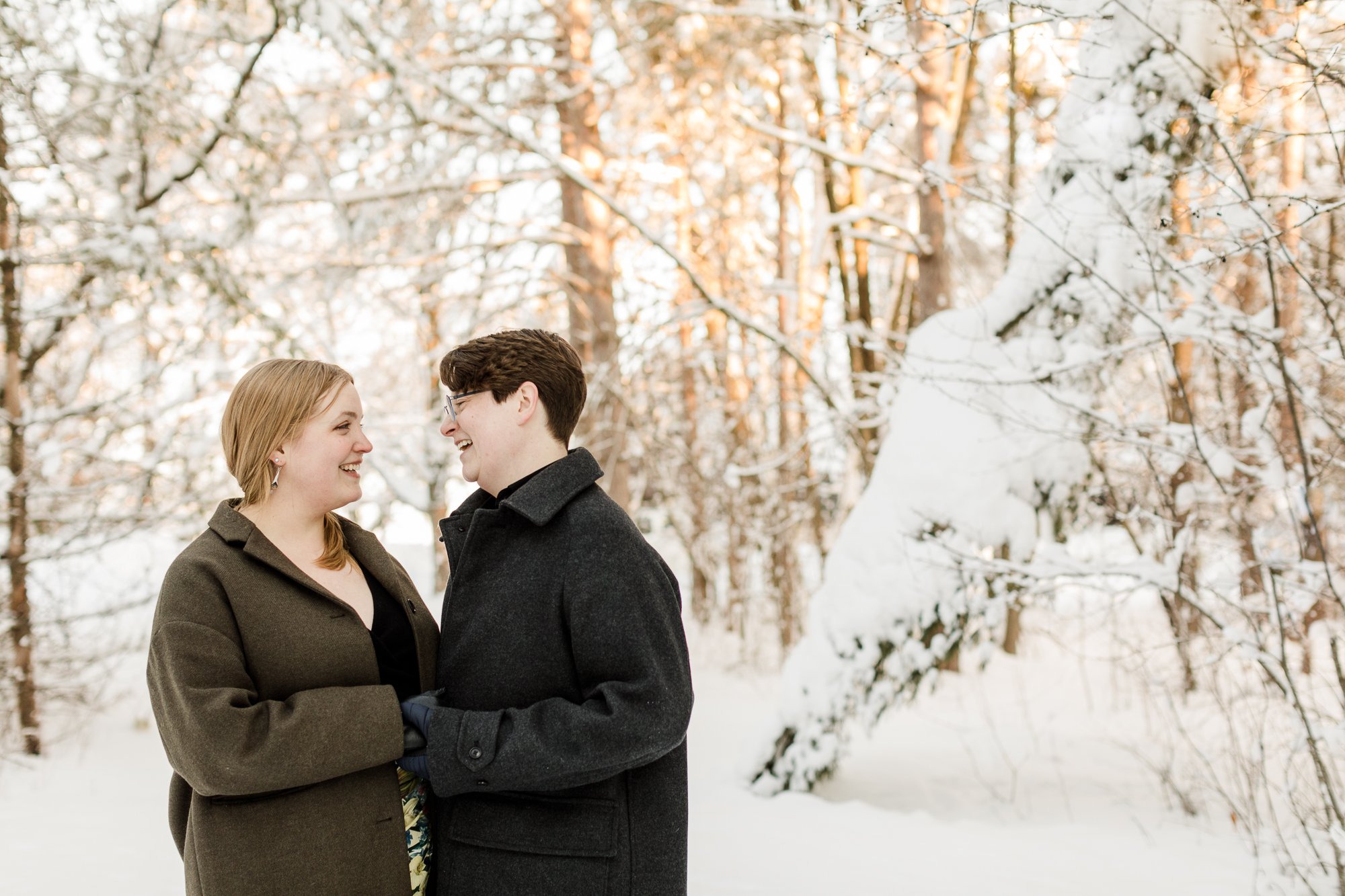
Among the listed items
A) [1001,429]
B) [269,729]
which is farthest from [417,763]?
[1001,429]

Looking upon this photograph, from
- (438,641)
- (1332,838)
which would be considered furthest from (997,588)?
(438,641)

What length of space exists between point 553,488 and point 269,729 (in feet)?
2.09

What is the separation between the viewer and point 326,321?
9.35 metres

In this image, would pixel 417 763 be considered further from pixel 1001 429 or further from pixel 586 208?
pixel 586 208

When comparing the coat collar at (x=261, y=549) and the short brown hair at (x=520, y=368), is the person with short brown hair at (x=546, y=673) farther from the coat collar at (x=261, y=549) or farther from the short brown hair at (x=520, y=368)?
the coat collar at (x=261, y=549)

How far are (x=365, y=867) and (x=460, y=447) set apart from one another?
0.80 metres

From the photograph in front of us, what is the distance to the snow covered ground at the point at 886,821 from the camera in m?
3.90

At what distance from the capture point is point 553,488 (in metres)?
1.85

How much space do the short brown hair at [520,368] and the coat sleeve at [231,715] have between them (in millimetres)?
582

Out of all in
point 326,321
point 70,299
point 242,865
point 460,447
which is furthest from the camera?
point 326,321

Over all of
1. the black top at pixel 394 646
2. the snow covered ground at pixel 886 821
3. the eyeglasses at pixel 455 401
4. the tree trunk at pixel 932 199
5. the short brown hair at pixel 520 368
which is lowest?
the snow covered ground at pixel 886 821

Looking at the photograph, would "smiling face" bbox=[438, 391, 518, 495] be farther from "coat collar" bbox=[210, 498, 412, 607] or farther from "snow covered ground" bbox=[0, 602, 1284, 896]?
"snow covered ground" bbox=[0, 602, 1284, 896]

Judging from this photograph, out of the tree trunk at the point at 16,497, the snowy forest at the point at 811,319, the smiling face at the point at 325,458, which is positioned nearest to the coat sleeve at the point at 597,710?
the smiling face at the point at 325,458

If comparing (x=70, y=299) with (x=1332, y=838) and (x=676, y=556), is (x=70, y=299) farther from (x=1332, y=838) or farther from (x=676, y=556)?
(x=676, y=556)
